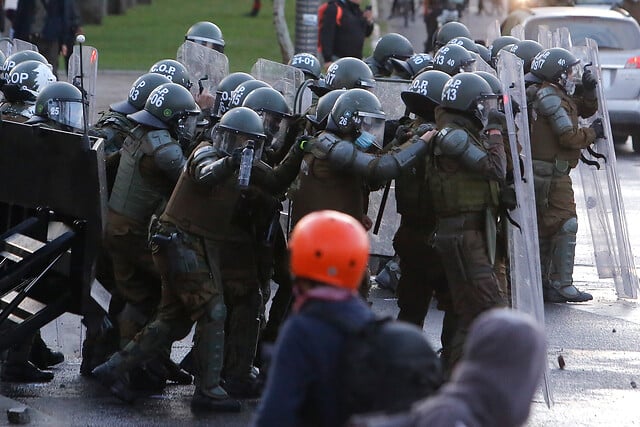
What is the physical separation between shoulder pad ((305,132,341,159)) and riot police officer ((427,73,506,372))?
1.76 feet

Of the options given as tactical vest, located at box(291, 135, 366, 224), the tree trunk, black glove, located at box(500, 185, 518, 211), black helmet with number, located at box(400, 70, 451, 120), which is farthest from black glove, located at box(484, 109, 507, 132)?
the tree trunk

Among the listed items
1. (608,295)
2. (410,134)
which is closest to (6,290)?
(410,134)

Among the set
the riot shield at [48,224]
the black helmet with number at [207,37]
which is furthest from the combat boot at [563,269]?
the riot shield at [48,224]

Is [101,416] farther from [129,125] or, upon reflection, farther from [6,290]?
[129,125]

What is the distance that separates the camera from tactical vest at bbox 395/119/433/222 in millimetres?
8180

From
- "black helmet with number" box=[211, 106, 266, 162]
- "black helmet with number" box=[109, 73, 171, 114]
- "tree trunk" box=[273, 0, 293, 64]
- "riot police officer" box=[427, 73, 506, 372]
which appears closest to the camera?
"black helmet with number" box=[211, 106, 266, 162]

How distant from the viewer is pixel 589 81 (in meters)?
10.7

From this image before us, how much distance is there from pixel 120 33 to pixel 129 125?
82.9 ft

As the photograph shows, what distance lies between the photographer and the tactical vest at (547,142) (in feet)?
35.3

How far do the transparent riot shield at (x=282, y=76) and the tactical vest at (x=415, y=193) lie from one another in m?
2.34

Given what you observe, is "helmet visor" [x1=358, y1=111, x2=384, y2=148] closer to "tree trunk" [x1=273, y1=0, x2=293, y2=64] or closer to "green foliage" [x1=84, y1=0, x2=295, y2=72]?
"tree trunk" [x1=273, y1=0, x2=293, y2=64]

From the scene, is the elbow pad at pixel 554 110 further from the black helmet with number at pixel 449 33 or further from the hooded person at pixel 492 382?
the hooded person at pixel 492 382

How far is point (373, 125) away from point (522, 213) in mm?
916

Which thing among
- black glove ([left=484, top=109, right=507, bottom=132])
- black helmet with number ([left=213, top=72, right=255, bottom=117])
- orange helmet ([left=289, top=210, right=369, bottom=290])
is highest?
orange helmet ([left=289, top=210, right=369, bottom=290])
